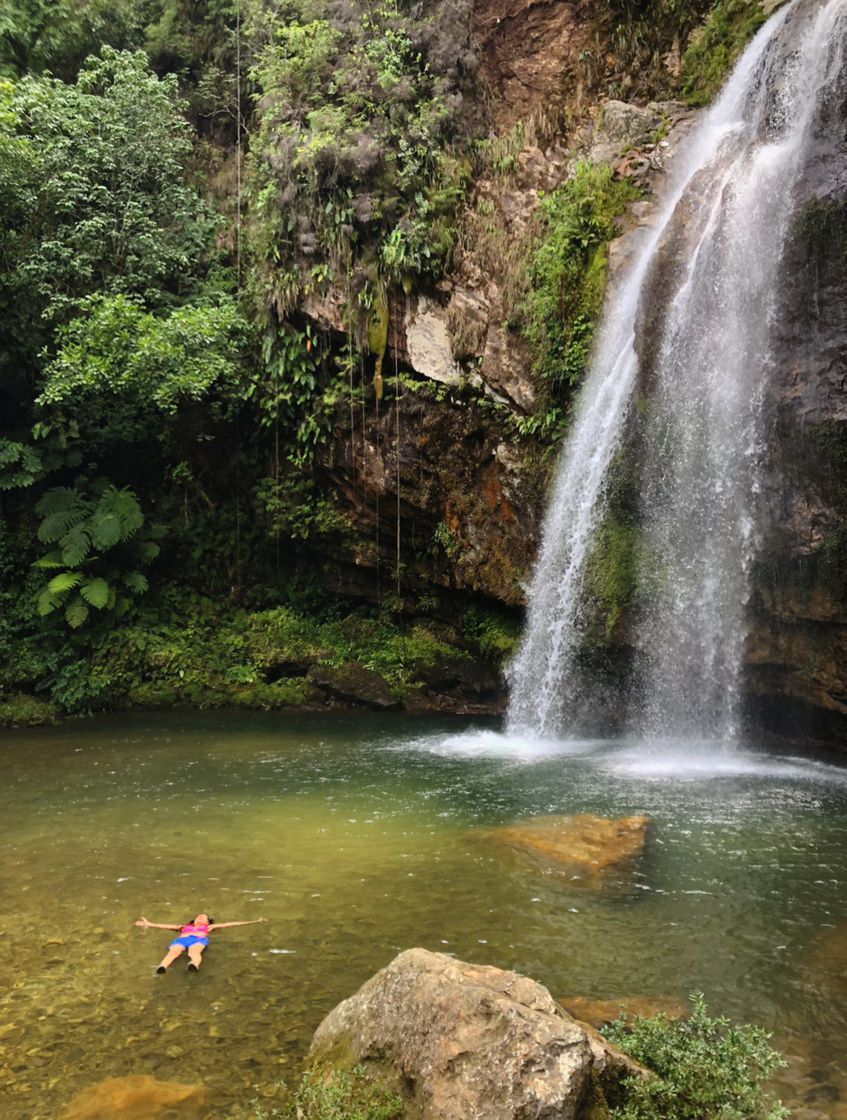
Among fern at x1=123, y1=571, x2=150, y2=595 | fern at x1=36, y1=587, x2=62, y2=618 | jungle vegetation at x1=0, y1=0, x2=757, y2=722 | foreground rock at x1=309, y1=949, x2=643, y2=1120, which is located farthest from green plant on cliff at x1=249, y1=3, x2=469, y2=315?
foreground rock at x1=309, y1=949, x2=643, y2=1120

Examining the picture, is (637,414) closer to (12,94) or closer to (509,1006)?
(509,1006)

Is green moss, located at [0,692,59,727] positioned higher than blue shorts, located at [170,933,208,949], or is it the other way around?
blue shorts, located at [170,933,208,949]

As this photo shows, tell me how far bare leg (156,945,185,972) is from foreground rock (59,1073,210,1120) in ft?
3.16

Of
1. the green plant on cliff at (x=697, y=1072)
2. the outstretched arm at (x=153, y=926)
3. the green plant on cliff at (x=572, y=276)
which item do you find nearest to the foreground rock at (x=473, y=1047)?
the green plant on cliff at (x=697, y=1072)

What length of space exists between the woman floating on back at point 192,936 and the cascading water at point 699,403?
6647mm

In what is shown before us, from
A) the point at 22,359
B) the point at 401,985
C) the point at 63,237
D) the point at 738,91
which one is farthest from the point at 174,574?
the point at 401,985

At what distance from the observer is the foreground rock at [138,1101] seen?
10.9 feet

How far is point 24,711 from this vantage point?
12.8m

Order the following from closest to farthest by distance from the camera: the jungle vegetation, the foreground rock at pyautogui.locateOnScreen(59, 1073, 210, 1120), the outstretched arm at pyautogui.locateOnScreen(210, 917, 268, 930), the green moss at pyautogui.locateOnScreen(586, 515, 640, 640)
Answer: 1. the foreground rock at pyautogui.locateOnScreen(59, 1073, 210, 1120)
2. the outstretched arm at pyautogui.locateOnScreen(210, 917, 268, 930)
3. the green moss at pyautogui.locateOnScreen(586, 515, 640, 640)
4. the jungle vegetation

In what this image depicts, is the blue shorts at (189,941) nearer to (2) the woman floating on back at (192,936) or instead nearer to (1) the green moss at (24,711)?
(2) the woman floating on back at (192,936)

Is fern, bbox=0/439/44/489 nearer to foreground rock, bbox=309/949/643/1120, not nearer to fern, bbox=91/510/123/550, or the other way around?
fern, bbox=91/510/123/550

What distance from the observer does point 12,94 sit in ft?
45.0

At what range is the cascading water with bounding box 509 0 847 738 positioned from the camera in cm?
987

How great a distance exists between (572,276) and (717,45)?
4450mm
